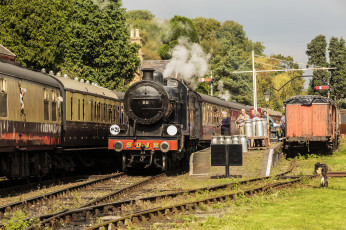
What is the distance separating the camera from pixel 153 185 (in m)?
18.6

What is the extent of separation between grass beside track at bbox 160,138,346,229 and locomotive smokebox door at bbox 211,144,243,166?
273 centimetres

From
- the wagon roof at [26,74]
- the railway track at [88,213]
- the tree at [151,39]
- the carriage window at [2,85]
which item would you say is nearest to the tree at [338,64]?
the tree at [151,39]

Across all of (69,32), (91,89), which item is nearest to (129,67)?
(69,32)

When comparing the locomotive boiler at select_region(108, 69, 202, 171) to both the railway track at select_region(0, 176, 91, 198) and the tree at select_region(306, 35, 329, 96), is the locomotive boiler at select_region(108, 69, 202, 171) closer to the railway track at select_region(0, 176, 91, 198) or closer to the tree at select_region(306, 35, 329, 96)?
the railway track at select_region(0, 176, 91, 198)

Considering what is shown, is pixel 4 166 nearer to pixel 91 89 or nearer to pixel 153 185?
pixel 153 185

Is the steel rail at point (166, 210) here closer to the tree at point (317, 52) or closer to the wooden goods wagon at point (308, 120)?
the wooden goods wagon at point (308, 120)

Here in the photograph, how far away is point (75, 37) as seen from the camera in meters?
52.9

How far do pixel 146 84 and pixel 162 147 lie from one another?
7.57 ft

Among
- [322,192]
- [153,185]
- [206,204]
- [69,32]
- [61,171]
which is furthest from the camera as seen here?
[69,32]

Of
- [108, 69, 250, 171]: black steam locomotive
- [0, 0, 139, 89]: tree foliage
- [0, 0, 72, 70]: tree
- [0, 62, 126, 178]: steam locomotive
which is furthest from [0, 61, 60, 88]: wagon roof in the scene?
[0, 0, 139, 89]: tree foliage

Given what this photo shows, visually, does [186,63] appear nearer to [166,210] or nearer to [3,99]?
[3,99]

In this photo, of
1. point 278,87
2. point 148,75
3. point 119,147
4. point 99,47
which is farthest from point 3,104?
point 278,87

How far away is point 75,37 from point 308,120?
28.8m

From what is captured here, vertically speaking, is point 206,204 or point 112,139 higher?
point 112,139
